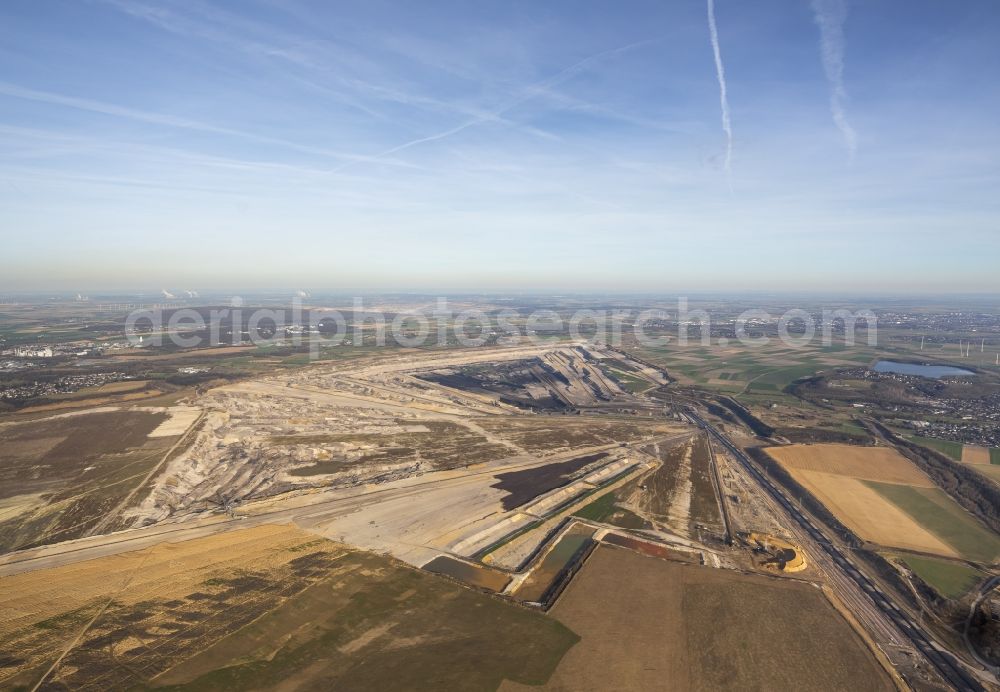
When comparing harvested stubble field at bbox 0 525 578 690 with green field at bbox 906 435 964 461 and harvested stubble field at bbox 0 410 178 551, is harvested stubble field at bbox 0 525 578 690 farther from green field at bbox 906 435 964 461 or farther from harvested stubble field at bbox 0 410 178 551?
green field at bbox 906 435 964 461

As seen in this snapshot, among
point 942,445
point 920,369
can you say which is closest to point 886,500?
point 942,445

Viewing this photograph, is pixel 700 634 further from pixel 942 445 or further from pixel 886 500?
pixel 942 445

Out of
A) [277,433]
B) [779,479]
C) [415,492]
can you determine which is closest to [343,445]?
[277,433]

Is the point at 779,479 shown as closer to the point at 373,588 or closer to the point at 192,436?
the point at 373,588

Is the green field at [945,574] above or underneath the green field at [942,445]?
underneath

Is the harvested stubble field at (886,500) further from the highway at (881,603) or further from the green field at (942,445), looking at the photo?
the green field at (942,445)

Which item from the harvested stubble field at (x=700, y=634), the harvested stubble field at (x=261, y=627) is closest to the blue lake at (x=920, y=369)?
the harvested stubble field at (x=700, y=634)
